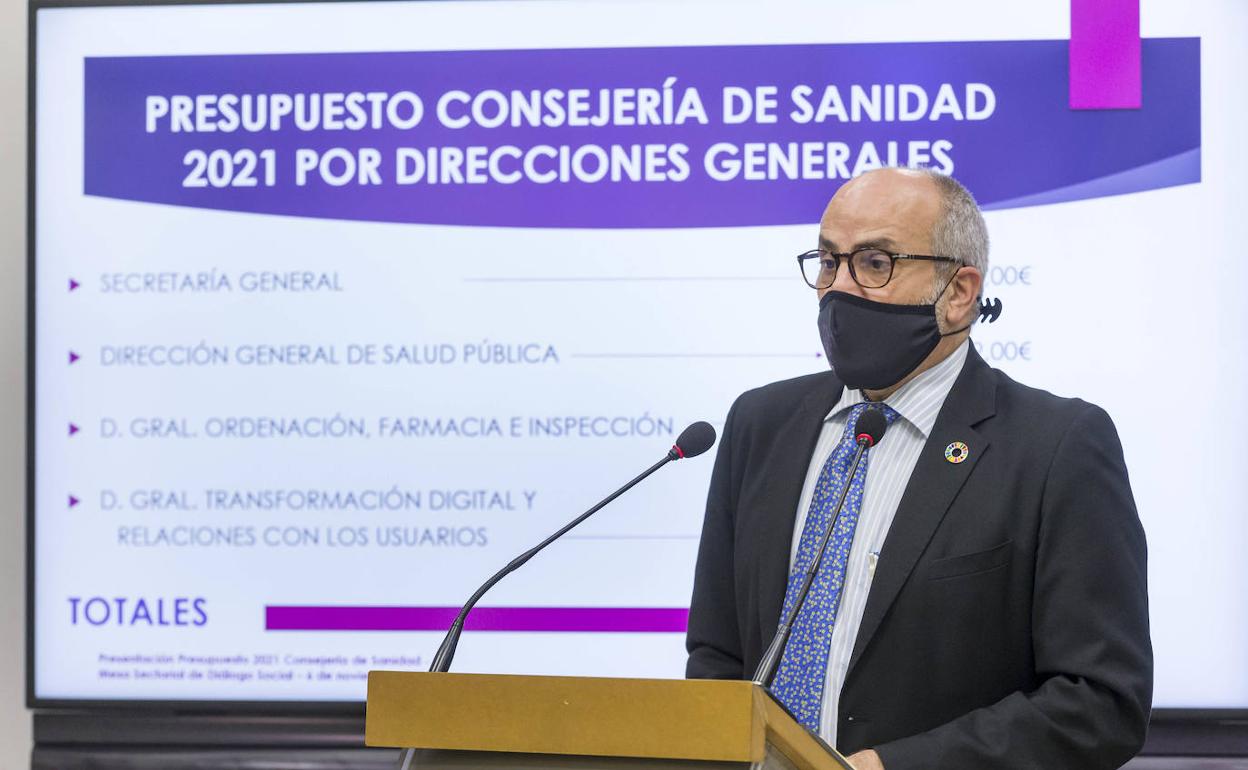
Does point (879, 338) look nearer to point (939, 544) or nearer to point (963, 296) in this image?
point (963, 296)

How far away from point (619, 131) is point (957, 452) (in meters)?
1.50

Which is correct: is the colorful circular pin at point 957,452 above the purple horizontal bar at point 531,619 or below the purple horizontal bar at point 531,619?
above

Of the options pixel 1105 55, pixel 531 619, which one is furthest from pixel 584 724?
pixel 1105 55

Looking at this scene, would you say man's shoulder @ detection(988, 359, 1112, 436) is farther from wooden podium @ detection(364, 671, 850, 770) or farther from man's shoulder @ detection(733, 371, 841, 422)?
wooden podium @ detection(364, 671, 850, 770)

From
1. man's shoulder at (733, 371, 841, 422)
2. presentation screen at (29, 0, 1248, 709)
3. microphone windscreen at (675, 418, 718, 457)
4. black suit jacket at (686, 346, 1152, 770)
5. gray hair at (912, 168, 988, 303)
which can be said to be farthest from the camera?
presentation screen at (29, 0, 1248, 709)

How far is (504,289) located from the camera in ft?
10.1

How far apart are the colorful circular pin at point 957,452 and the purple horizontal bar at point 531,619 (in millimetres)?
1272

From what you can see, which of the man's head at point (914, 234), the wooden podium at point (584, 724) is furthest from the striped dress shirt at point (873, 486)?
the wooden podium at point (584, 724)

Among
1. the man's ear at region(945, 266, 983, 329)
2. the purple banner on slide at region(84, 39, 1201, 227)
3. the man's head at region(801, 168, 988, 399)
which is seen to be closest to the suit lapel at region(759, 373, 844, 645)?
the man's head at region(801, 168, 988, 399)

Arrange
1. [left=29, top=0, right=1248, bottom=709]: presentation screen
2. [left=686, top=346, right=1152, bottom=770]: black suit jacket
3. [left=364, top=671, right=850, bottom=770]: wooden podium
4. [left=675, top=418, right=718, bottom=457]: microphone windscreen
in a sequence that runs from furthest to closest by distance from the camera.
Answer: [left=29, top=0, right=1248, bottom=709]: presentation screen, [left=675, top=418, right=718, bottom=457]: microphone windscreen, [left=686, top=346, right=1152, bottom=770]: black suit jacket, [left=364, top=671, right=850, bottom=770]: wooden podium

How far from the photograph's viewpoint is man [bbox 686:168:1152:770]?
1.68 meters

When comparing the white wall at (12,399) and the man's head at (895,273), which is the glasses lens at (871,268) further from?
the white wall at (12,399)

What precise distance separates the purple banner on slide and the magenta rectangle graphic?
1.1 inches

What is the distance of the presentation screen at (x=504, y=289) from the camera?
116 inches
